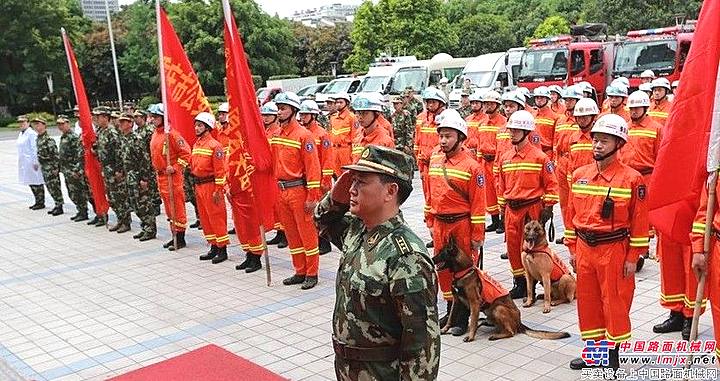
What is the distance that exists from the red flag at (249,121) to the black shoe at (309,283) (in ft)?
2.45

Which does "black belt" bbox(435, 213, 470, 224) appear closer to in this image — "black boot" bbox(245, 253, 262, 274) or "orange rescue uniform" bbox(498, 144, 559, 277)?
"orange rescue uniform" bbox(498, 144, 559, 277)

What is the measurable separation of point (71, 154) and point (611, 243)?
10.2 m

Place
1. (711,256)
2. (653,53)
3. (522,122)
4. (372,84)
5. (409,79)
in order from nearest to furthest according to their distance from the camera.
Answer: (711,256)
(522,122)
(653,53)
(409,79)
(372,84)

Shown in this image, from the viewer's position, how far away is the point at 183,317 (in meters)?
6.99

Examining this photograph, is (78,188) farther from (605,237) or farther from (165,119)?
(605,237)

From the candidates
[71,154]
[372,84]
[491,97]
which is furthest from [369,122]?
[372,84]

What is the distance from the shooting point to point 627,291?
4.79m

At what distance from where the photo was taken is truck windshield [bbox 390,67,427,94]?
23.5 metres

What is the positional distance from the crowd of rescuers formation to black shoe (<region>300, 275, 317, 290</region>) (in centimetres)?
4

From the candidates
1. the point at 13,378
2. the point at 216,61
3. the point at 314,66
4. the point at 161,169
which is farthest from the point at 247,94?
the point at 314,66

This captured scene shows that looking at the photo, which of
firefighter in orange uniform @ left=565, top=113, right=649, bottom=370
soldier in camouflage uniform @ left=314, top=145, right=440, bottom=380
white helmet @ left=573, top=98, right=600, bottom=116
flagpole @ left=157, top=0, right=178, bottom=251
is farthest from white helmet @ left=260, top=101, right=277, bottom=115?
soldier in camouflage uniform @ left=314, top=145, right=440, bottom=380

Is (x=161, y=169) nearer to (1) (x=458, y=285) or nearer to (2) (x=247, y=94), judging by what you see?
(2) (x=247, y=94)

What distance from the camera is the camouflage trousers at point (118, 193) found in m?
11.0

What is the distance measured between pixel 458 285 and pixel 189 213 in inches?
309
